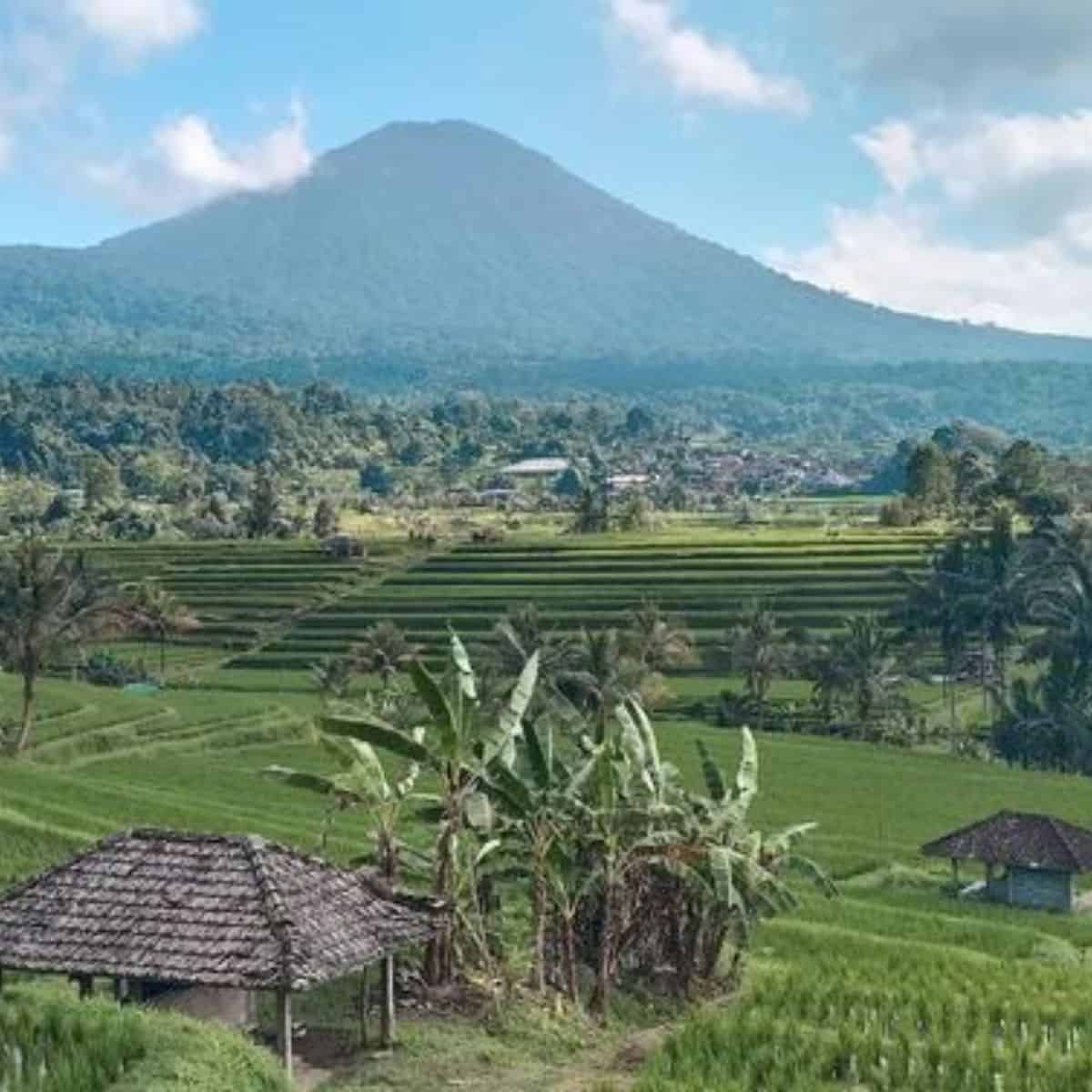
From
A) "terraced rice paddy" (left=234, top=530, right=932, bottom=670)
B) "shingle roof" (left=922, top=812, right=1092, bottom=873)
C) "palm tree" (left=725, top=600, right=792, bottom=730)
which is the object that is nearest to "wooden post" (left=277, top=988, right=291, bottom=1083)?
"shingle roof" (left=922, top=812, right=1092, bottom=873)

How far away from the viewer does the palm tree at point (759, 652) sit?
188 ft

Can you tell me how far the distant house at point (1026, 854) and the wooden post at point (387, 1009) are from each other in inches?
731

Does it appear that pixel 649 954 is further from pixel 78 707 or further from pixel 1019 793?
pixel 78 707

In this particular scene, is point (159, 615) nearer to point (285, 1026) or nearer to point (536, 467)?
point (285, 1026)

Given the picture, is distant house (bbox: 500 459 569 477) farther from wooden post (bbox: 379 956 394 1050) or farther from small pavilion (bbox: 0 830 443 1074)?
wooden post (bbox: 379 956 394 1050)

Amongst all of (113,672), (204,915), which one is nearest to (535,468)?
(113,672)

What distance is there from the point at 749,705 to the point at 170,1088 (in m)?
47.9

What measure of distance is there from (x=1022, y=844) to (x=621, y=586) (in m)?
41.7

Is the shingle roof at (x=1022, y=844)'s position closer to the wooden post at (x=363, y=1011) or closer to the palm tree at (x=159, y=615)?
the wooden post at (x=363, y=1011)

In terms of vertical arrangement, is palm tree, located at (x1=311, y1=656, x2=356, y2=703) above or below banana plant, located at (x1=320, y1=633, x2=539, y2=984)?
below

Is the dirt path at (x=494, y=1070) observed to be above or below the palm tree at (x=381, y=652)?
above

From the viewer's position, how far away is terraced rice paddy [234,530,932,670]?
6994cm

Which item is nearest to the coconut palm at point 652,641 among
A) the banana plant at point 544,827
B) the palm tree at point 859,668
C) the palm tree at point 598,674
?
the palm tree at point 598,674

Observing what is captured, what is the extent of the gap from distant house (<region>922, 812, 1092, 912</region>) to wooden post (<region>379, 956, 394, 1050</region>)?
731 inches
